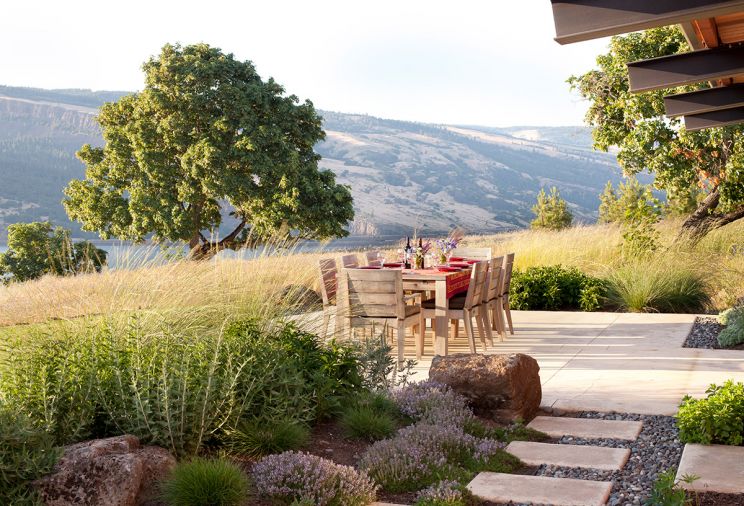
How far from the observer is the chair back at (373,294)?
6.57 meters

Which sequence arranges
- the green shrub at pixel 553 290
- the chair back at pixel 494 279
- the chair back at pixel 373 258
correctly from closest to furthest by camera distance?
the chair back at pixel 494 279
the chair back at pixel 373 258
the green shrub at pixel 553 290

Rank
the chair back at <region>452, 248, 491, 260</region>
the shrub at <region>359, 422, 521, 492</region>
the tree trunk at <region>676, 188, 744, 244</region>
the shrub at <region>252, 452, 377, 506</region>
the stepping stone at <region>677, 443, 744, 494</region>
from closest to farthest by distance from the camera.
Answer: the shrub at <region>252, 452, 377, 506</region>, the stepping stone at <region>677, 443, 744, 494</region>, the shrub at <region>359, 422, 521, 492</region>, the chair back at <region>452, 248, 491, 260</region>, the tree trunk at <region>676, 188, 744, 244</region>

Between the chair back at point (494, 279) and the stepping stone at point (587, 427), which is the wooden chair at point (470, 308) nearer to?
the chair back at point (494, 279)

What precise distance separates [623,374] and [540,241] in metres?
7.39

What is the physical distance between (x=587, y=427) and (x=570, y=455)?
59 centimetres

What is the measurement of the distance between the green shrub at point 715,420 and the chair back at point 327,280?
150 inches

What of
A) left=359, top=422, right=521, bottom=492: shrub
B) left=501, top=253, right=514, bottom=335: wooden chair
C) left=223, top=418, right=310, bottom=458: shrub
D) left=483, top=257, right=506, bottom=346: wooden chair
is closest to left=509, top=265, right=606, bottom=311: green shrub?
Result: left=501, top=253, right=514, bottom=335: wooden chair

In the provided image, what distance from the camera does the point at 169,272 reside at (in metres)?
5.09

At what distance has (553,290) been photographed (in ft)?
34.0

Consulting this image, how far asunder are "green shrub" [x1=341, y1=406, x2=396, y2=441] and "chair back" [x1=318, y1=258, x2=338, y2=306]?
3231mm

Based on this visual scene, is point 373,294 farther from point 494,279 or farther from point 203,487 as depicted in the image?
point 203,487

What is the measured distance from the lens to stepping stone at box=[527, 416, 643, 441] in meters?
4.29

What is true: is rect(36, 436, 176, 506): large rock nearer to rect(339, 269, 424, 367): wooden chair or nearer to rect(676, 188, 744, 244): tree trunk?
rect(339, 269, 424, 367): wooden chair

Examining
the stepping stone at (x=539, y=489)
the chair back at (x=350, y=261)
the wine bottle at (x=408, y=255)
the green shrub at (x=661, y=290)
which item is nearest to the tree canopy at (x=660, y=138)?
the green shrub at (x=661, y=290)
